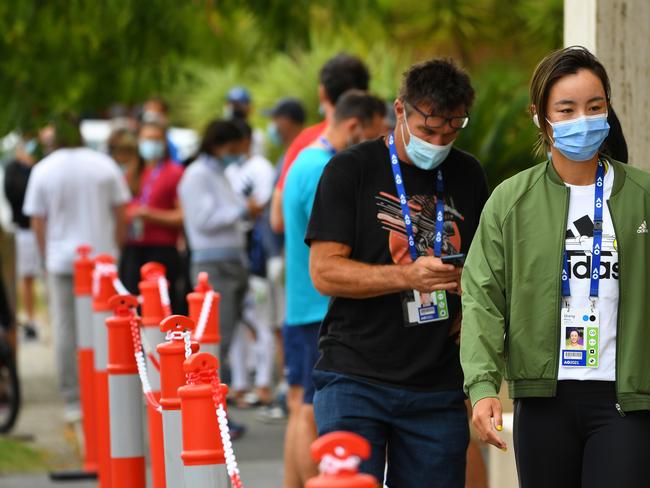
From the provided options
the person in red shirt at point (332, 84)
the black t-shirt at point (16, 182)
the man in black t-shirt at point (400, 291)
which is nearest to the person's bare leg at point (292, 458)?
the person in red shirt at point (332, 84)

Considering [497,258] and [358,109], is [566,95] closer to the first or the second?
[497,258]

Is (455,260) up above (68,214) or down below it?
below

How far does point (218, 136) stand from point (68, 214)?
144 cm

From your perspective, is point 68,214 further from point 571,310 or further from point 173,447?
point 571,310

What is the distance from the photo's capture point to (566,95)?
418cm

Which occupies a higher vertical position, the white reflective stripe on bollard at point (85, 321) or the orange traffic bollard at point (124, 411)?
the white reflective stripe on bollard at point (85, 321)

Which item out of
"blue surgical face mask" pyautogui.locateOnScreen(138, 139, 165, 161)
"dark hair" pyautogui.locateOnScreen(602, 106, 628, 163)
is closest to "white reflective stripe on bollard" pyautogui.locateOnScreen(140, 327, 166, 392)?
"dark hair" pyautogui.locateOnScreen(602, 106, 628, 163)

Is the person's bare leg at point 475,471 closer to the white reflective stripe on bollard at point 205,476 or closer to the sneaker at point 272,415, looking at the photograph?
the white reflective stripe on bollard at point 205,476

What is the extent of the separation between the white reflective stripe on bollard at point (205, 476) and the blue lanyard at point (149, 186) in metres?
7.70

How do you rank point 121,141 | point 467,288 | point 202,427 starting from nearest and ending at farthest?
point 202,427 < point 467,288 < point 121,141

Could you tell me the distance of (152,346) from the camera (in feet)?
21.4

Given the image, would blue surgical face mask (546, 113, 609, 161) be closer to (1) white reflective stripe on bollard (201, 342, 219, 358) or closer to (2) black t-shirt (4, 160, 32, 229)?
(1) white reflective stripe on bollard (201, 342, 219, 358)

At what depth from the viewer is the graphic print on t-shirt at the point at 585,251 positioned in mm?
4098

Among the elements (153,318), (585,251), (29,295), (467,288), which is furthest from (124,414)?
(29,295)
